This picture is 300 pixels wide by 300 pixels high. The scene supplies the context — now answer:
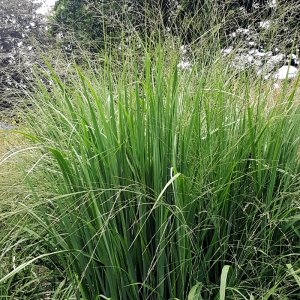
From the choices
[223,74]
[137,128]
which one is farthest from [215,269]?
[223,74]

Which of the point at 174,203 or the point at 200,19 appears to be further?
the point at 200,19

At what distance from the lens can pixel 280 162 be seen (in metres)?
1.60

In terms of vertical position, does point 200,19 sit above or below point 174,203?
above

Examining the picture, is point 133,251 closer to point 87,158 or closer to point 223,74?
point 87,158

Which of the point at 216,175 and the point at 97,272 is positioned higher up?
the point at 216,175

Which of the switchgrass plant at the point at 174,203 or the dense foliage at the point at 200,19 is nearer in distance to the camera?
the switchgrass plant at the point at 174,203

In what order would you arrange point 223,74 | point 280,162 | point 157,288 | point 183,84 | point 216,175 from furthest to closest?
point 223,74
point 183,84
point 280,162
point 216,175
point 157,288

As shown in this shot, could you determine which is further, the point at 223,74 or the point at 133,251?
the point at 223,74

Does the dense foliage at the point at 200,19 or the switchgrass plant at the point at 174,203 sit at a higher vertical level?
the dense foliage at the point at 200,19

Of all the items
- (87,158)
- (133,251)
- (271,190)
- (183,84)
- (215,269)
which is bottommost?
(215,269)

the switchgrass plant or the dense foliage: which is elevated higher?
the dense foliage

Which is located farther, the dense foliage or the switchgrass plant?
the dense foliage

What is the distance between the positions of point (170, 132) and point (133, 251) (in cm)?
41

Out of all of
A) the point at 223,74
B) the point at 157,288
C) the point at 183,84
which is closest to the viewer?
the point at 157,288
